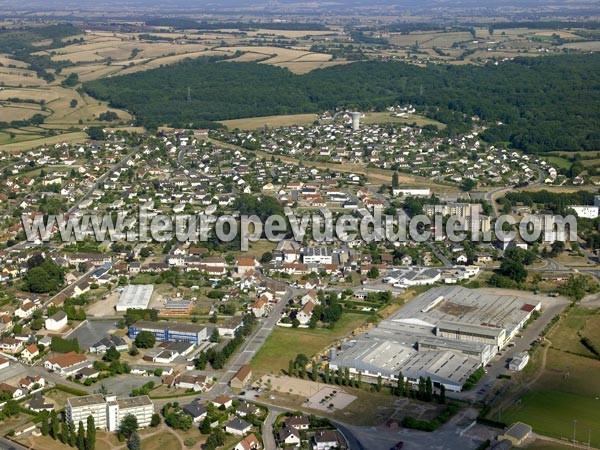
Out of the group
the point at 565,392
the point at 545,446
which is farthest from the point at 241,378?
the point at 565,392

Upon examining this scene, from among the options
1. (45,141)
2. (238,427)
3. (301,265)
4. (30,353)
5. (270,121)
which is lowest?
(270,121)

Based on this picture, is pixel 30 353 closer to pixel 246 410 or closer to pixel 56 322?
pixel 56 322

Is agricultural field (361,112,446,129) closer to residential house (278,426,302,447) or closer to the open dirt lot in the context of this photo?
the open dirt lot

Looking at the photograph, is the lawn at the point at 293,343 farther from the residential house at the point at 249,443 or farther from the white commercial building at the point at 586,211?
the white commercial building at the point at 586,211

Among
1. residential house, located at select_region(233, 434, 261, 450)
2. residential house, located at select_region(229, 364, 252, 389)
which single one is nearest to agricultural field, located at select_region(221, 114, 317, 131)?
residential house, located at select_region(229, 364, 252, 389)

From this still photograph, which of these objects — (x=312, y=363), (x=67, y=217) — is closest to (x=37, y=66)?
(x=67, y=217)
